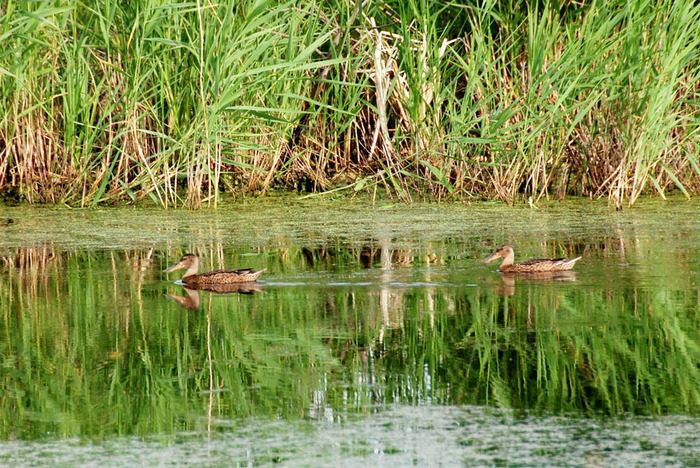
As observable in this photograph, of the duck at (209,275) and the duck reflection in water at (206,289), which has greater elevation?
the duck at (209,275)

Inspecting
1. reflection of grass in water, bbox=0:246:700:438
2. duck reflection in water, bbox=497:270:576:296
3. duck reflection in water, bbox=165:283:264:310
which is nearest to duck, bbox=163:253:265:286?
duck reflection in water, bbox=165:283:264:310

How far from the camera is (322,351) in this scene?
512 cm

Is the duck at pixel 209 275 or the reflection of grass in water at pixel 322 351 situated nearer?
the reflection of grass in water at pixel 322 351

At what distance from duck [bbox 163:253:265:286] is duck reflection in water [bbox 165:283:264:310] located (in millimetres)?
25

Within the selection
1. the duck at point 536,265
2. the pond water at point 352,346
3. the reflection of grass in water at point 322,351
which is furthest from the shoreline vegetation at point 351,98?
the reflection of grass in water at point 322,351

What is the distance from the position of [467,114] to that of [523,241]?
1889 millimetres

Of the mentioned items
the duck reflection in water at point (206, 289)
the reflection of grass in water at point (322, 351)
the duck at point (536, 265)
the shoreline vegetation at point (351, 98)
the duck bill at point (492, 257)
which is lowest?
the reflection of grass in water at point (322, 351)

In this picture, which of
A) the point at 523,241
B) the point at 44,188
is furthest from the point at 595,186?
the point at 44,188

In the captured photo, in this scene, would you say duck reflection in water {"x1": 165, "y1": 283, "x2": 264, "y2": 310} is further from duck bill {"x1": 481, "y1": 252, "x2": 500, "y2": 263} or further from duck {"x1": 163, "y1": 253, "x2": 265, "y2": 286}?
duck bill {"x1": 481, "y1": 252, "x2": 500, "y2": 263}

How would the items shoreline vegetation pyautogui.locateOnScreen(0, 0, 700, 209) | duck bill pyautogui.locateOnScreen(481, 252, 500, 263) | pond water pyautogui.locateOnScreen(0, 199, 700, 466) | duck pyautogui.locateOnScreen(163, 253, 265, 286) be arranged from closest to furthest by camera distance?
pond water pyautogui.locateOnScreen(0, 199, 700, 466)
duck pyautogui.locateOnScreen(163, 253, 265, 286)
duck bill pyautogui.locateOnScreen(481, 252, 500, 263)
shoreline vegetation pyautogui.locateOnScreen(0, 0, 700, 209)

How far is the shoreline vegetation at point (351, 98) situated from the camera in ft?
29.0

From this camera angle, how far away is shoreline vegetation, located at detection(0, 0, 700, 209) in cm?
884

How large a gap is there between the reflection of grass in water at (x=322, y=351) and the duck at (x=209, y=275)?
0.15 meters

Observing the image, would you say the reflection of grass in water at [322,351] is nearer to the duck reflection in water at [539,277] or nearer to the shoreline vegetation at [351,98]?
the duck reflection in water at [539,277]
